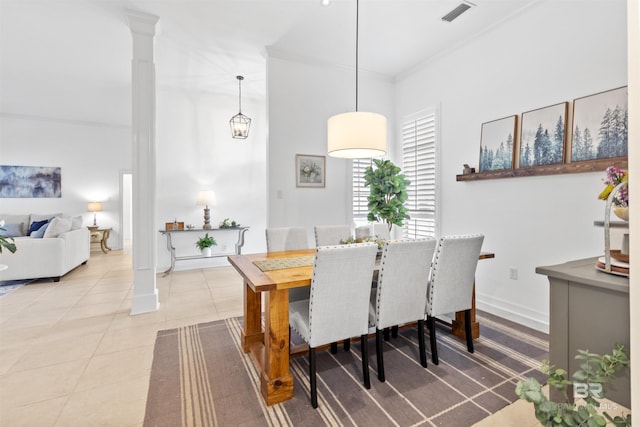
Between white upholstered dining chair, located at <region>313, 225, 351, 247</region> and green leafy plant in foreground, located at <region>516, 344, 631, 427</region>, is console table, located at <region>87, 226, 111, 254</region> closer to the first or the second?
white upholstered dining chair, located at <region>313, 225, 351, 247</region>

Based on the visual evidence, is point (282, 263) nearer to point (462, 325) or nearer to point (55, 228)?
point (462, 325)

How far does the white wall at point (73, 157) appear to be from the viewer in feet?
21.0

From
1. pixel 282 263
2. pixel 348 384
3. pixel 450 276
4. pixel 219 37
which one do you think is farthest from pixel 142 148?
pixel 450 276

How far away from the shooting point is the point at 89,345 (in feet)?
8.10

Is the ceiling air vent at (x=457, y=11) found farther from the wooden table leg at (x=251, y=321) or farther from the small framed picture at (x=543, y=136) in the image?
the wooden table leg at (x=251, y=321)

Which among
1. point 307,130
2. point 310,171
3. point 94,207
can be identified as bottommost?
point 94,207

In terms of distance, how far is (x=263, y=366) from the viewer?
1933 mm

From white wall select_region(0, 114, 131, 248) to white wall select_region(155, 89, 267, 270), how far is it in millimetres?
2931

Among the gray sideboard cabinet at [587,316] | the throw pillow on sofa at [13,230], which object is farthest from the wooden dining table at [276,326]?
the throw pillow on sofa at [13,230]

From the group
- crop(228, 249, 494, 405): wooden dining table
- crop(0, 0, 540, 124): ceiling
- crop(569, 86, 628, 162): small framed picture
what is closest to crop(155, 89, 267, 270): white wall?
crop(0, 0, 540, 124): ceiling

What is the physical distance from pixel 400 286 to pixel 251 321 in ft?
4.07

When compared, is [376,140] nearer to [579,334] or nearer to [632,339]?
[579,334]

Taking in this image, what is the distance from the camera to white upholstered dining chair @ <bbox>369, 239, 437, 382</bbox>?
76.5 inches

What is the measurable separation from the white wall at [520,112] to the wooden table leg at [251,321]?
2.51 metres
